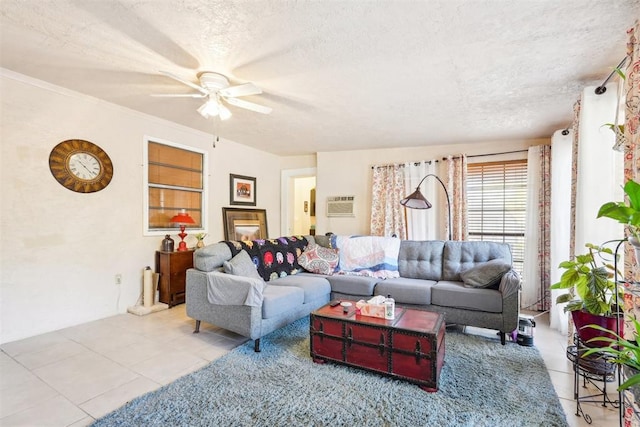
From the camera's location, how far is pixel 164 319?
341cm

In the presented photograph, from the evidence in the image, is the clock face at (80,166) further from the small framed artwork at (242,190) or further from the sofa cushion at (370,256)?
the sofa cushion at (370,256)

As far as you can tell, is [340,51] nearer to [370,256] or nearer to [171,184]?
[370,256]

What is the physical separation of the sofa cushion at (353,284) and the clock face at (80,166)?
2841mm

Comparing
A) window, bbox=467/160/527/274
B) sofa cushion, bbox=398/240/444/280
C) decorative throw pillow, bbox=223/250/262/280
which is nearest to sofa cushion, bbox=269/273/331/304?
decorative throw pillow, bbox=223/250/262/280

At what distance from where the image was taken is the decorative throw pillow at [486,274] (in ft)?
9.77

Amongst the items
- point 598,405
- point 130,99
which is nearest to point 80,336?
point 130,99

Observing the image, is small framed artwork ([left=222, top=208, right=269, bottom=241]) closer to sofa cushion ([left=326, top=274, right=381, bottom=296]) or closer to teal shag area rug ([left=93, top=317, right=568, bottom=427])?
sofa cushion ([left=326, top=274, right=381, bottom=296])

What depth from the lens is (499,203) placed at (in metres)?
4.49

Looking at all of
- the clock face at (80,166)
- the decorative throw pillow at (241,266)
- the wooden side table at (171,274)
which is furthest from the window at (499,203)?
the clock face at (80,166)

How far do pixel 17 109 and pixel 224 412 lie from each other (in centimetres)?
323

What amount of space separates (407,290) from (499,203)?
2.34m

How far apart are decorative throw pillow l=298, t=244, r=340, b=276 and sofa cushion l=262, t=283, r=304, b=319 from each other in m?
0.83

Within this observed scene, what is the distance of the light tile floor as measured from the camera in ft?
6.03

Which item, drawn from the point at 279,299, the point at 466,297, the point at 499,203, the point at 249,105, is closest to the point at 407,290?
the point at 466,297
